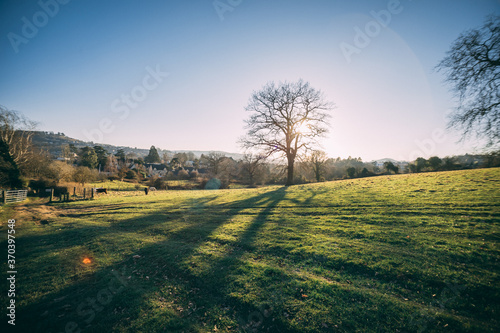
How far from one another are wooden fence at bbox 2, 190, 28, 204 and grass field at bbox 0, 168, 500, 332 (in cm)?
1597

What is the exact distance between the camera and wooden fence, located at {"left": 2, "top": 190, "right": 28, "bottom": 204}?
2088cm

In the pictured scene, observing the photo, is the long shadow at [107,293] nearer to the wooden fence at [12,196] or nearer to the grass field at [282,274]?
the grass field at [282,274]

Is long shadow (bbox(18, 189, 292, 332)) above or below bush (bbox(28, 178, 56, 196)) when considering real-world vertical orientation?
below

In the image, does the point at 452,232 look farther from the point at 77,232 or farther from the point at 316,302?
the point at 77,232

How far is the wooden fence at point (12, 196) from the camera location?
68.5ft

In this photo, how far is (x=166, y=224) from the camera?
42.7 feet

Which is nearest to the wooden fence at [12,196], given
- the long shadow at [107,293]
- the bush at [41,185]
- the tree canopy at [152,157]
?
the bush at [41,185]

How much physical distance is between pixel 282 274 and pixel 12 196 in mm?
34316

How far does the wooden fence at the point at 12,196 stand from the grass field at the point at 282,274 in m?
16.0

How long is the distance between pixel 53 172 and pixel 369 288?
49.2 m

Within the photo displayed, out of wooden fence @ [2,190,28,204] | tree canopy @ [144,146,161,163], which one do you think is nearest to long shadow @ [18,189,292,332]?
wooden fence @ [2,190,28,204]

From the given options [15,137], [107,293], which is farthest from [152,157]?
[107,293]

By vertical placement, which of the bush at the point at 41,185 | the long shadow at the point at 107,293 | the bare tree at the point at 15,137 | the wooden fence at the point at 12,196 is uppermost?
the bare tree at the point at 15,137

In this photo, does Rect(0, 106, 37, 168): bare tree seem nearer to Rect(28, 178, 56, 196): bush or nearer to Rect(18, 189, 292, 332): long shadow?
Rect(28, 178, 56, 196): bush
